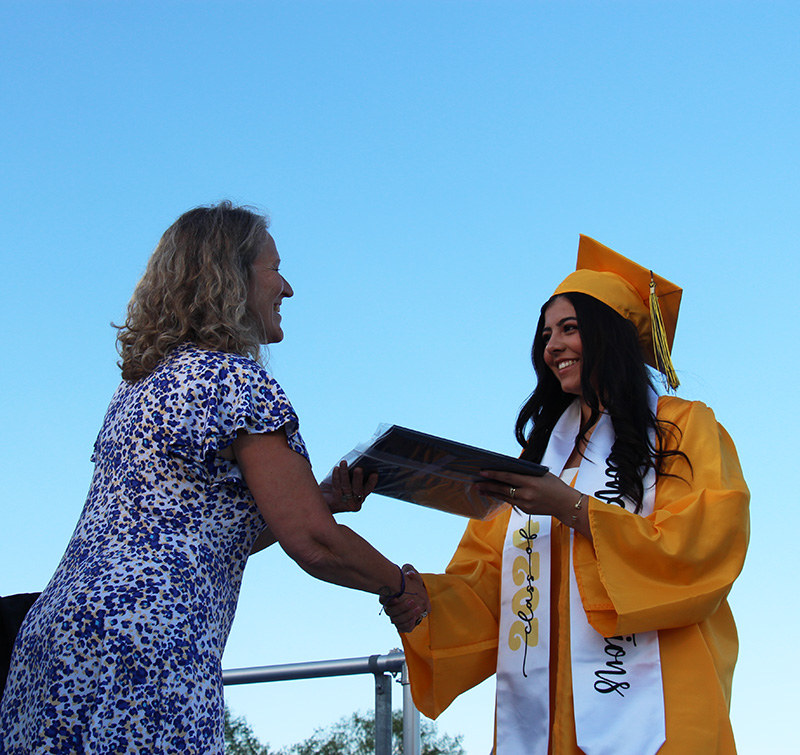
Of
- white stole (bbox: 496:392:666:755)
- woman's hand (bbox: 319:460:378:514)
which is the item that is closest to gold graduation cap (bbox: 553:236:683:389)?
white stole (bbox: 496:392:666:755)

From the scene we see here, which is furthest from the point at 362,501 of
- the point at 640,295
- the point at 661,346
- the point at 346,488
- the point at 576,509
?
the point at 640,295

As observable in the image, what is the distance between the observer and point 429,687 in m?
3.32

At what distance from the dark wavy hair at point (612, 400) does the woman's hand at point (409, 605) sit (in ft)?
2.23

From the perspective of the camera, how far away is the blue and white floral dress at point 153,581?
1.98 metres

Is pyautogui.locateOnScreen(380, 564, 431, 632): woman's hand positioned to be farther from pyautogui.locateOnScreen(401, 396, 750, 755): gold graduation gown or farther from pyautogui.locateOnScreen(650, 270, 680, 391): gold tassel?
pyautogui.locateOnScreen(650, 270, 680, 391): gold tassel

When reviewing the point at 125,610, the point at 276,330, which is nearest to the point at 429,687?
the point at 276,330

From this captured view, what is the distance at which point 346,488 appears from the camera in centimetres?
314

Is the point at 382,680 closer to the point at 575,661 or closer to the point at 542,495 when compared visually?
the point at 575,661

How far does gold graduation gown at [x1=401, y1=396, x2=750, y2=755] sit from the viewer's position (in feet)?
9.27

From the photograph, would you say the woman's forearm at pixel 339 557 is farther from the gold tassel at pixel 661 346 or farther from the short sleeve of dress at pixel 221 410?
the gold tassel at pixel 661 346

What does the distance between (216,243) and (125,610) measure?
104 centimetres

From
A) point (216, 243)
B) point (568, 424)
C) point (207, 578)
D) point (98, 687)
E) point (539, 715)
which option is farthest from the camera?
point (568, 424)

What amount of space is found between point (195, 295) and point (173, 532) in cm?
66

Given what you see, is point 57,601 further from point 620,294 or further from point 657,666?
point 620,294
